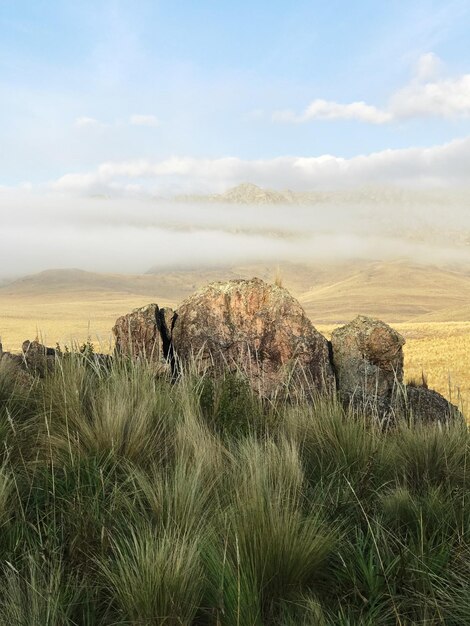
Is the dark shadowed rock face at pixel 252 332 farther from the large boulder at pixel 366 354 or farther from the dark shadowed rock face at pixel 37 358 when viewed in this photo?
the dark shadowed rock face at pixel 37 358

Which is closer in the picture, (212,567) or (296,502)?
(212,567)

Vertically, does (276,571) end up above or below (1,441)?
below

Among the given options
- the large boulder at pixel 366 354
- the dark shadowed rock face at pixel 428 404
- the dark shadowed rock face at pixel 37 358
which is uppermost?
the dark shadowed rock face at pixel 37 358

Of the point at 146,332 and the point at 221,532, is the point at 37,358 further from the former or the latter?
the point at 221,532

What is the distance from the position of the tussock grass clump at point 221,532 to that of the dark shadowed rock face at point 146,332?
349 cm

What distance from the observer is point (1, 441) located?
3.80m

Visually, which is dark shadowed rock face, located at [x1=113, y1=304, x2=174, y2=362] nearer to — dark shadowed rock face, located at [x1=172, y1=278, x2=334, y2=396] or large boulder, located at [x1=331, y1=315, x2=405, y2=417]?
dark shadowed rock face, located at [x1=172, y1=278, x2=334, y2=396]

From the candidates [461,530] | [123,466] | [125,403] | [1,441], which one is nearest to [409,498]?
[461,530]

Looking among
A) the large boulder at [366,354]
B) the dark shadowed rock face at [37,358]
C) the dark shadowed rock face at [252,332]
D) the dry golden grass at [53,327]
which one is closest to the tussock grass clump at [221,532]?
the dry golden grass at [53,327]

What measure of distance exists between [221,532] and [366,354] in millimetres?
5714

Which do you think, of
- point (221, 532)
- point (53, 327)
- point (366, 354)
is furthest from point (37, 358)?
point (53, 327)

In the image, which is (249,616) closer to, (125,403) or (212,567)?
(212,567)

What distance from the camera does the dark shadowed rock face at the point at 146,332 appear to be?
7836 millimetres

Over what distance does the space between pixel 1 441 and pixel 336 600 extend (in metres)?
2.37
